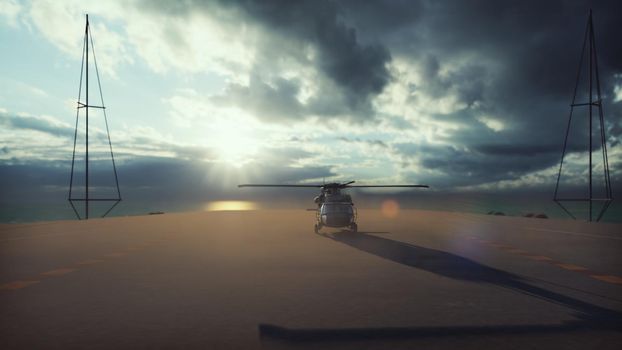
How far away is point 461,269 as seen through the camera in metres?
13.6

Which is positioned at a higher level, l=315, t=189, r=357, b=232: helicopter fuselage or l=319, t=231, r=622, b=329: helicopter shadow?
l=315, t=189, r=357, b=232: helicopter fuselage

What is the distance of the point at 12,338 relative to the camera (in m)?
6.94

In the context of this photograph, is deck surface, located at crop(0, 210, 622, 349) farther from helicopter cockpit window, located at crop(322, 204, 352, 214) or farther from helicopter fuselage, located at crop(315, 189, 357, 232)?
helicopter cockpit window, located at crop(322, 204, 352, 214)

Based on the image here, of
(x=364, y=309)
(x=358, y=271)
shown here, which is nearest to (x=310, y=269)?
(x=358, y=271)

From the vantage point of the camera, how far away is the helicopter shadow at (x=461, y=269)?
859 centimetres

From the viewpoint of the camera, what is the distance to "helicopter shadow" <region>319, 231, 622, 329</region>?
8.59 meters

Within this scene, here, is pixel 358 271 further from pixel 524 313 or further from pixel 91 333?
pixel 91 333

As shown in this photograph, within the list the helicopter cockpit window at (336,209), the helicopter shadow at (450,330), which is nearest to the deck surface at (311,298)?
the helicopter shadow at (450,330)

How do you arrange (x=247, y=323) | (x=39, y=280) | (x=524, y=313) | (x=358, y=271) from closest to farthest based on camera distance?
(x=247, y=323), (x=524, y=313), (x=39, y=280), (x=358, y=271)

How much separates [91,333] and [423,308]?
555 cm

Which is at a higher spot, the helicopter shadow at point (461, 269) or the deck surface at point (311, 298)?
the helicopter shadow at point (461, 269)

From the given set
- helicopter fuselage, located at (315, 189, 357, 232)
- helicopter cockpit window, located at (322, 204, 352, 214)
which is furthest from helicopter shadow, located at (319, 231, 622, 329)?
helicopter cockpit window, located at (322, 204, 352, 214)

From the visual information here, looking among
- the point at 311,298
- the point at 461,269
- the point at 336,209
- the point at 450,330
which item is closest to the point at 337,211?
the point at 336,209

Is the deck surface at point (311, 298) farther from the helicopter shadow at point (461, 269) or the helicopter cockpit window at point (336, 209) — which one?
the helicopter cockpit window at point (336, 209)
